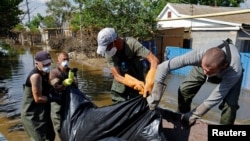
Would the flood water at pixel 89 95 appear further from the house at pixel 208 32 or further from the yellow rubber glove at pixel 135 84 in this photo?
the house at pixel 208 32

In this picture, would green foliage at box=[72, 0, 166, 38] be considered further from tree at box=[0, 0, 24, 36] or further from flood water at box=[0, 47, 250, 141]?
tree at box=[0, 0, 24, 36]

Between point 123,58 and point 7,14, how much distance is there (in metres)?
10.6

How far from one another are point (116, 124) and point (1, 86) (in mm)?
8381

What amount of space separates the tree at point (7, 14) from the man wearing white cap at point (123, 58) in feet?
32.6

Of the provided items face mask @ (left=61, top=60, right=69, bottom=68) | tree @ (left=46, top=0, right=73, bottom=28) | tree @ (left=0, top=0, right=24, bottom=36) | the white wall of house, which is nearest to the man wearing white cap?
face mask @ (left=61, top=60, right=69, bottom=68)

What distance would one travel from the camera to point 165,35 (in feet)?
49.5

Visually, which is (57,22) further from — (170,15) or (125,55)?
(125,55)

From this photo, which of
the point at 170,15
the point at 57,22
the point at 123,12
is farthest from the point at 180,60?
the point at 57,22

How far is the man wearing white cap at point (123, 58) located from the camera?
2711mm

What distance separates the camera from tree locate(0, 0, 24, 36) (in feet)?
37.6

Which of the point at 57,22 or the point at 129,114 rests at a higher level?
the point at 57,22

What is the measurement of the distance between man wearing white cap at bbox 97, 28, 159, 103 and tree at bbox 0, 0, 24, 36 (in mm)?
9949

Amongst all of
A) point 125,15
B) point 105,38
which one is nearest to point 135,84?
point 105,38

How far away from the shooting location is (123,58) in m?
2.98
